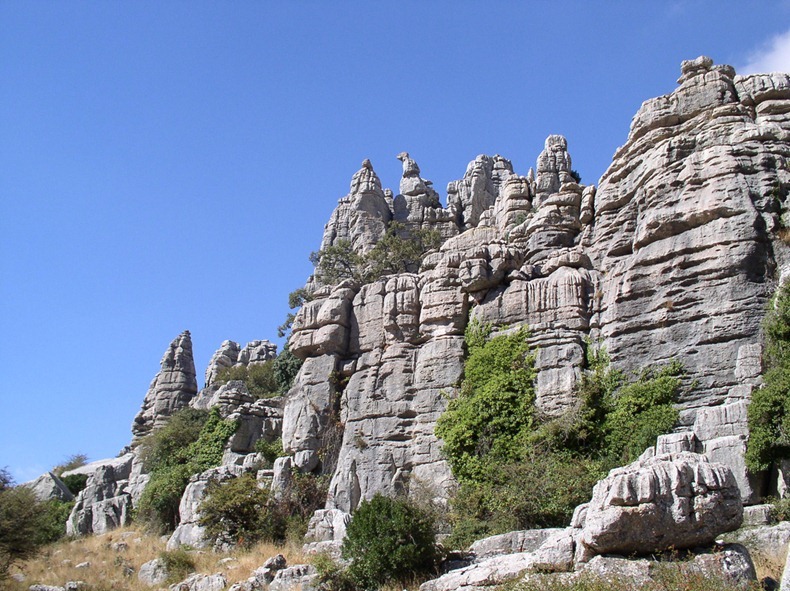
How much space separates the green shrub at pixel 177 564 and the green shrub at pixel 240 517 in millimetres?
1702

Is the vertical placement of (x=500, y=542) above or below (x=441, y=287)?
below

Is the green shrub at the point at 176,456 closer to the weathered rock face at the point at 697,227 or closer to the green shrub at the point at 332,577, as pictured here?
the green shrub at the point at 332,577

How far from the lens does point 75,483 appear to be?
44344mm

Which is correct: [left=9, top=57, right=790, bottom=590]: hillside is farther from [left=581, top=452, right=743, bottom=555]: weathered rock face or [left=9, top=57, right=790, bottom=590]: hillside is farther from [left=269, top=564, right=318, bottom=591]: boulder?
[left=581, top=452, right=743, bottom=555]: weathered rock face

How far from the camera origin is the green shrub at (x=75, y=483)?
44.1m

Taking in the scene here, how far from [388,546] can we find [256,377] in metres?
31.6

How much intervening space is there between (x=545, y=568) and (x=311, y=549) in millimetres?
11009

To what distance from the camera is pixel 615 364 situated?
24750mm

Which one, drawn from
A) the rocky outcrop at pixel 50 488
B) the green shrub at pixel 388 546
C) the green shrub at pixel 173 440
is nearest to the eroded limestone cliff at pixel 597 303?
the green shrub at pixel 173 440

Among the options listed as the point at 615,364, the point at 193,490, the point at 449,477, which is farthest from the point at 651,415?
the point at 193,490

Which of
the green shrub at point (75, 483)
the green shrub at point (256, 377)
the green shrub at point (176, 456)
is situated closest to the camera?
the green shrub at point (176, 456)

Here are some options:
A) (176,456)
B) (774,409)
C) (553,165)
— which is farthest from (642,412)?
(553,165)

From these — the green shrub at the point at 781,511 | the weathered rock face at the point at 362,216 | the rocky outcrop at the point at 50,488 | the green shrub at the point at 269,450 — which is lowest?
the green shrub at the point at 781,511

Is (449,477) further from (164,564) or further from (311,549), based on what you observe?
(164,564)
